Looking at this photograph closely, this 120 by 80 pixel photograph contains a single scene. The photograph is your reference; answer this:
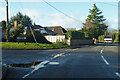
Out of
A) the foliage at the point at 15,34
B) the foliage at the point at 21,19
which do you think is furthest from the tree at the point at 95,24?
the foliage at the point at 15,34

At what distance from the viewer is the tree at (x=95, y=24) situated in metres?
60.2

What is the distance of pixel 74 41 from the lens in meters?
36.5

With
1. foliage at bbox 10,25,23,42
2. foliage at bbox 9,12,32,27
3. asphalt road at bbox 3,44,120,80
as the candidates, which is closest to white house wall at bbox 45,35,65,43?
foliage at bbox 10,25,23,42

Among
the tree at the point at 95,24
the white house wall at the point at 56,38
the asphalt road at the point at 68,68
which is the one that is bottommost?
the asphalt road at the point at 68,68

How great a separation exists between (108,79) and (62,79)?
195 centimetres

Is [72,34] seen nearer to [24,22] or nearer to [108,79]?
[108,79]

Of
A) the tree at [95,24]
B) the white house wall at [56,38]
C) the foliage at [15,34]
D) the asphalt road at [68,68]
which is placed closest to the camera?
the asphalt road at [68,68]

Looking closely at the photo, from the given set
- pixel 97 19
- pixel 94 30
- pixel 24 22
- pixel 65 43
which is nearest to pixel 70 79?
pixel 65 43

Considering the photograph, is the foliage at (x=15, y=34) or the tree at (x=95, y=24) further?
the tree at (x=95, y=24)

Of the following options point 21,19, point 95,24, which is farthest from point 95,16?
point 21,19

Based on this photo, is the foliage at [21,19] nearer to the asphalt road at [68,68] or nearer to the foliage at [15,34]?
the foliage at [15,34]

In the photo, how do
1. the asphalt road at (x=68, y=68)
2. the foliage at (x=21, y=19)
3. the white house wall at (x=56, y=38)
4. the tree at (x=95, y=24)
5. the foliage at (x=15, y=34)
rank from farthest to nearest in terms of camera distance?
the foliage at (x=21, y=19) < the tree at (x=95, y=24) < the white house wall at (x=56, y=38) < the foliage at (x=15, y=34) < the asphalt road at (x=68, y=68)

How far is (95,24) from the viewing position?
2506 inches

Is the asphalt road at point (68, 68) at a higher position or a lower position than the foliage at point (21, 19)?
lower
